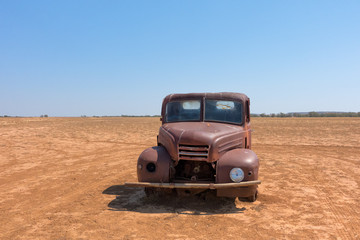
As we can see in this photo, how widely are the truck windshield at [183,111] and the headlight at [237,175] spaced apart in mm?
1891

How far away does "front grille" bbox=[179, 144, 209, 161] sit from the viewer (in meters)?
5.17

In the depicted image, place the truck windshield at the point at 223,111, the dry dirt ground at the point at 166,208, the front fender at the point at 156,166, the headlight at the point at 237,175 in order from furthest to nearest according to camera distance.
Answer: the truck windshield at the point at 223,111 < the front fender at the point at 156,166 < the headlight at the point at 237,175 < the dry dirt ground at the point at 166,208

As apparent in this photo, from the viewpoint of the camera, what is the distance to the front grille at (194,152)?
517cm

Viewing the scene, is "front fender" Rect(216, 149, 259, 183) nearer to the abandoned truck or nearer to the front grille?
the abandoned truck

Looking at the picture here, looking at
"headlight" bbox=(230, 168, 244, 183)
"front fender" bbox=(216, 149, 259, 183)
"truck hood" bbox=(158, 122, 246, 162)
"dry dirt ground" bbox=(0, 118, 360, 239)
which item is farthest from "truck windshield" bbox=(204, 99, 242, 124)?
"dry dirt ground" bbox=(0, 118, 360, 239)

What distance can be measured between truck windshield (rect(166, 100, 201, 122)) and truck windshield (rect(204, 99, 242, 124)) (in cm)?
26

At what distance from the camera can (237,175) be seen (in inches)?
198

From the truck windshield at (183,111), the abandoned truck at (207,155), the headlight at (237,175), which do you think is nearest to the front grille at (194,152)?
the abandoned truck at (207,155)

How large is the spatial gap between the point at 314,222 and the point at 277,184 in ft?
9.05

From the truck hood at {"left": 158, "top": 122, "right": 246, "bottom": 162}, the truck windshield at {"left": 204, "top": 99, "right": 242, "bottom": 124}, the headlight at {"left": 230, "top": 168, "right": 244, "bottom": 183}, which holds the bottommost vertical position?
the headlight at {"left": 230, "top": 168, "right": 244, "bottom": 183}

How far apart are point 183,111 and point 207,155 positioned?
1987 millimetres

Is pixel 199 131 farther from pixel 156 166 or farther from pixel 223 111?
pixel 223 111

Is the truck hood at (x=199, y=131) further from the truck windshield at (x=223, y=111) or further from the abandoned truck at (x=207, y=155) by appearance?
the truck windshield at (x=223, y=111)

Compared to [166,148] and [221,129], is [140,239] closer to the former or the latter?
[166,148]
